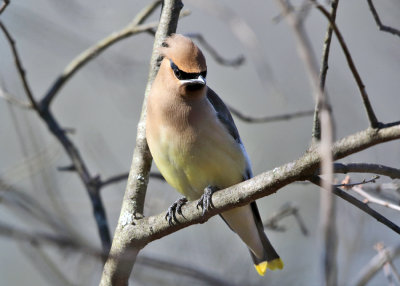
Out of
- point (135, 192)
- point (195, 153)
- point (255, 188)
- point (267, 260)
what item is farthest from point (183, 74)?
point (267, 260)

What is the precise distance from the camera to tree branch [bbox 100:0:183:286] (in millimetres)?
3355

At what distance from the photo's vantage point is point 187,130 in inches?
154

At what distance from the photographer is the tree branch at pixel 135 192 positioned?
3355 millimetres

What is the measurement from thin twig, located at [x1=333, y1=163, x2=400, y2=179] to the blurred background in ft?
5.35

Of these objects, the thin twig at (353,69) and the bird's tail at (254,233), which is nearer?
the thin twig at (353,69)

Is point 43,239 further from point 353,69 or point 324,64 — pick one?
point 324,64

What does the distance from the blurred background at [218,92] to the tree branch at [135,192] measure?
2.15 ft

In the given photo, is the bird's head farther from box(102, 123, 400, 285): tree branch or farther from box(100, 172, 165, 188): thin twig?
box(102, 123, 400, 285): tree branch

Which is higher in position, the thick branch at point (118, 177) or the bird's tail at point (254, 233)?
the thick branch at point (118, 177)

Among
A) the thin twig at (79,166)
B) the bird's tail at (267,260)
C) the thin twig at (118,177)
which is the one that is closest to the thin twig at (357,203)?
the thin twig at (79,166)

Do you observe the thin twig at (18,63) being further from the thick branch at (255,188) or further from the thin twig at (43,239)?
the thin twig at (43,239)

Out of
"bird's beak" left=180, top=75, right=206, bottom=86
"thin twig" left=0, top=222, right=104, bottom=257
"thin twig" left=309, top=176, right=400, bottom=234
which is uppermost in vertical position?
"thin twig" left=0, top=222, right=104, bottom=257

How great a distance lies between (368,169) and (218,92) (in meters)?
5.66

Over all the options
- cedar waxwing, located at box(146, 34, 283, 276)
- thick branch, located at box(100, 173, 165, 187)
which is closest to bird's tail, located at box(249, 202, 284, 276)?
cedar waxwing, located at box(146, 34, 283, 276)
